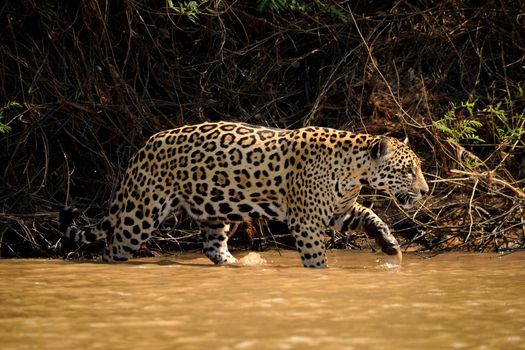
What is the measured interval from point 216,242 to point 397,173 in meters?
1.57

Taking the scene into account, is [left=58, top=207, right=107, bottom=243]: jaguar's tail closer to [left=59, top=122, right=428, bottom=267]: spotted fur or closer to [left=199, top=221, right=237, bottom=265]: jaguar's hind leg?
[left=59, top=122, right=428, bottom=267]: spotted fur

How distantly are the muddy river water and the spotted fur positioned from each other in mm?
394

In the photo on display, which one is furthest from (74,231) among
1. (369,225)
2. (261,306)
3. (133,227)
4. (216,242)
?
(261,306)

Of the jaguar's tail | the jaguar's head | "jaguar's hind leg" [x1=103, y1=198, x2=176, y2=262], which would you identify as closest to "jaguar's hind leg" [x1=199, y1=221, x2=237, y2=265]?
"jaguar's hind leg" [x1=103, y1=198, x2=176, y2=262]

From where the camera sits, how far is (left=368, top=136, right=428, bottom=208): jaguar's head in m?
7.21

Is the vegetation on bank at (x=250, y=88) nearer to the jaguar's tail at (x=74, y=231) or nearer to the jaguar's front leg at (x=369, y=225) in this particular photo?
the jaguar's tail at (x=74, y=231)

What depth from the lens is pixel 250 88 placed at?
9.32 m

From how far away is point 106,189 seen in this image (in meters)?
8.70

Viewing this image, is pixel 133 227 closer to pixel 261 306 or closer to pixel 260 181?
pixel 260 181

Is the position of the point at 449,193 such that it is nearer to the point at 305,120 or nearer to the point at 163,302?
the point at 305,120

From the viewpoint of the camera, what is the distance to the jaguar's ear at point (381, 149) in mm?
7168

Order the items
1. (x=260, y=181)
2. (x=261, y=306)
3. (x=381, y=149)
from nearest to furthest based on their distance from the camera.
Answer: (x=261, y=306) < (x=381, y=149) < (x=260, y=181)

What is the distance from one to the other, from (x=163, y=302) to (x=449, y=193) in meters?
3.74

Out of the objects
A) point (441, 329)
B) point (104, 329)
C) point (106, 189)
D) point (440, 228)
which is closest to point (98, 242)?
point (106, 189)
